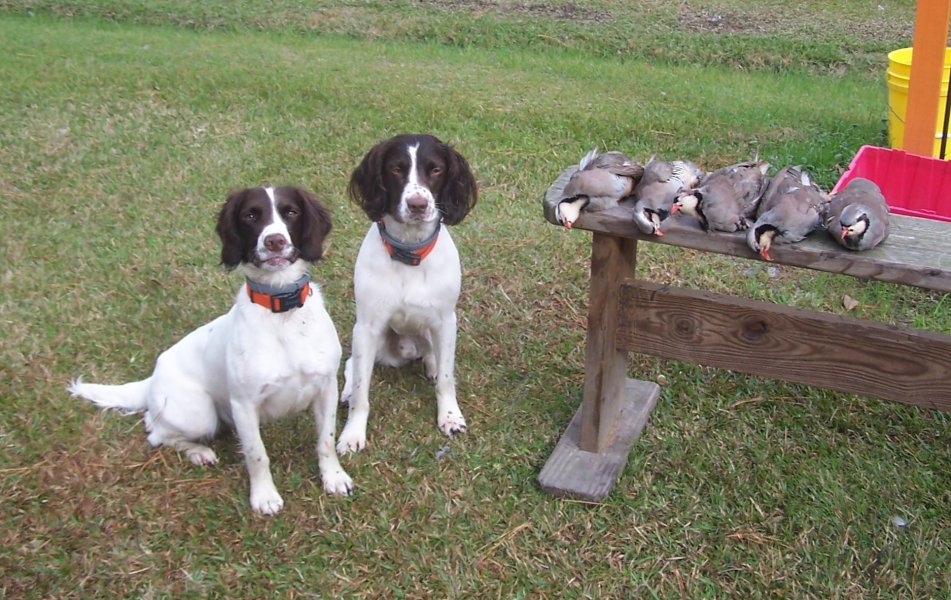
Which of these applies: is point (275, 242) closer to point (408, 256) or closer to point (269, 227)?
point (269, 227)

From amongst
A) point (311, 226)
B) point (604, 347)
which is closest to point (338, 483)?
point (311, 226)

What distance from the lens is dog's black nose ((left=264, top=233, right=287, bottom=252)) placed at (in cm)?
290

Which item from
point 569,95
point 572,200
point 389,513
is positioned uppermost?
point 572,200

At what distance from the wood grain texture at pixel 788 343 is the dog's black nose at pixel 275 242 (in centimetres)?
117

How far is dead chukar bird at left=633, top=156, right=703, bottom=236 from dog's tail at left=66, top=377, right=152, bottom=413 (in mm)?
2026

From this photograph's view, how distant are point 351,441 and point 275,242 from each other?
1021mm

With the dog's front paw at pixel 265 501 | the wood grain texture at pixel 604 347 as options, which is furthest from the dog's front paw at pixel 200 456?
the wood grain texture at pixel 604 347

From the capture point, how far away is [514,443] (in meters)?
3.67

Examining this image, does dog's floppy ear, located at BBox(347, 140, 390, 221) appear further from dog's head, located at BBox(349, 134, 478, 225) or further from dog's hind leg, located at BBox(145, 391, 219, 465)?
dog's hind leg, located at BBox(145, 391, 219, 465)

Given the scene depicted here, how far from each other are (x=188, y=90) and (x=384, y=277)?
4648mm

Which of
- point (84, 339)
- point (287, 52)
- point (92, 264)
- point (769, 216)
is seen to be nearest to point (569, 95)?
point (287, 52)

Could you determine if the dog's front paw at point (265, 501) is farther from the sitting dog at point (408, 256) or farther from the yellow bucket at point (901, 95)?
the yellow bucket at point (901, 95)

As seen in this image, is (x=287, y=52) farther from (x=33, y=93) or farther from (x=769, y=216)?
(x=769, y=216)

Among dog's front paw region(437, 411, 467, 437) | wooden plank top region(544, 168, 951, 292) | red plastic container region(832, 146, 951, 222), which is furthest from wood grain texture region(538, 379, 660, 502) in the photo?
red plastic container region(832, 146, 951, 222)
